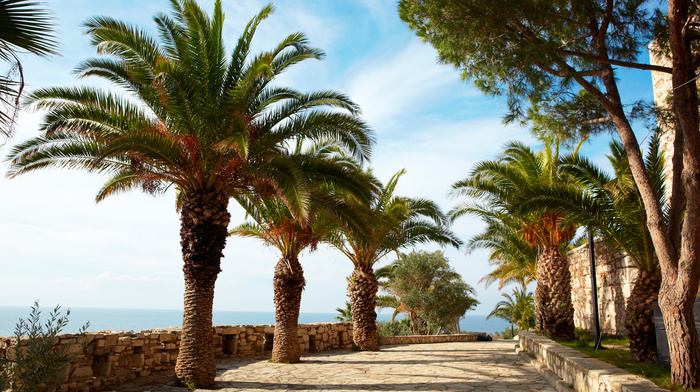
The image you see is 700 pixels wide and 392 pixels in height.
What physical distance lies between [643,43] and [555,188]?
302cm

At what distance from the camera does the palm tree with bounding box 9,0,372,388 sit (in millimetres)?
8516

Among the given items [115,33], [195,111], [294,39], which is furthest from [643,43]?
[115,33]

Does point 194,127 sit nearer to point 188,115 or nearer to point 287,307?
point 188,115

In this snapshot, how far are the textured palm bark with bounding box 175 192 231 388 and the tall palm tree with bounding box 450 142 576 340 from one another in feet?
25.7

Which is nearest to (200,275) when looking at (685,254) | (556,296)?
(685,254)

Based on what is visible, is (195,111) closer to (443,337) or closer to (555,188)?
(555,188)

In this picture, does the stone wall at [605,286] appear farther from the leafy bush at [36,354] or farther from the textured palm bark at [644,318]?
the leafy bush at [36,354]

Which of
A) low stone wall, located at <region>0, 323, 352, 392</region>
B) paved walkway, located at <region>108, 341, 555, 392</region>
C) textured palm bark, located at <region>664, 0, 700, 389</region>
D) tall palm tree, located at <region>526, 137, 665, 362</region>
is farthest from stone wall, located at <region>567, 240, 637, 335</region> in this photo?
low stone wall, located at <region>0, 323, 352, 392</region>

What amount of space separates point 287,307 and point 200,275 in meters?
3.87

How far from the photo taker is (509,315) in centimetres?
3231

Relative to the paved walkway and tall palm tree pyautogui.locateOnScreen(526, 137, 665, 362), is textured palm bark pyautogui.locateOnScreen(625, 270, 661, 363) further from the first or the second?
the paved walkway

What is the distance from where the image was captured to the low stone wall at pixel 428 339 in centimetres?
1820

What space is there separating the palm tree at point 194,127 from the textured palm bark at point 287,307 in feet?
11.5

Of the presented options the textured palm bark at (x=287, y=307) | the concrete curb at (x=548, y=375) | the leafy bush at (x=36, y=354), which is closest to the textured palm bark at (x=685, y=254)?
the concrete curb at (x=548, y=375)
